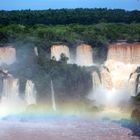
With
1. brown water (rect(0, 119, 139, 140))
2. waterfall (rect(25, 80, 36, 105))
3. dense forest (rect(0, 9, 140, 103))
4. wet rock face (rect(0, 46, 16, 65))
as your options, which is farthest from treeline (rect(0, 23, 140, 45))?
brown water (rect(0, 119, 139, 140))

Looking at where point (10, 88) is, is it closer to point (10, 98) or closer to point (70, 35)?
point (10, 98)

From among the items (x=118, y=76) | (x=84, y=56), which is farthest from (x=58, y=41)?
(x=118, y=76)

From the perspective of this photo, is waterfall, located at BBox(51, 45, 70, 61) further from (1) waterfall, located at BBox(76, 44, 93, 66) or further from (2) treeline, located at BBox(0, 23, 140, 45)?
(1) waterfall, located at BBox(76, 44, 93, 66)

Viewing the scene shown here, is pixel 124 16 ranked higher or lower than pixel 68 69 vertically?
higher

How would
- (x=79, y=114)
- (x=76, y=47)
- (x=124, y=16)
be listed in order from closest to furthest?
(x=79, y=114), (x=76, y=47), (x=124, y=16)

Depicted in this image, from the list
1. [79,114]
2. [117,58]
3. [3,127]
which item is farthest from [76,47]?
[3,127]

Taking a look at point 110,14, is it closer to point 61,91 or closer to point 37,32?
point 37,32

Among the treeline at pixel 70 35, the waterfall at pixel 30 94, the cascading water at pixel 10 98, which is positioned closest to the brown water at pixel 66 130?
the cascading water at pixel 10 98
